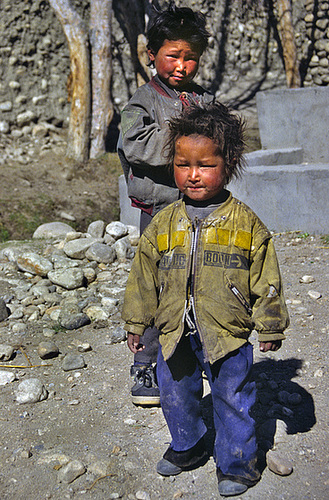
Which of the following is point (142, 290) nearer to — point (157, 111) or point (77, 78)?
point (157, 111)

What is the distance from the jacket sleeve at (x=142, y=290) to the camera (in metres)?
2.27

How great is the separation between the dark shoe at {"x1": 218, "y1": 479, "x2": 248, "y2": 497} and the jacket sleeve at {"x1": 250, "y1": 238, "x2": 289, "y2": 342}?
601 millimetres

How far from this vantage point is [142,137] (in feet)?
Answer: 8.75

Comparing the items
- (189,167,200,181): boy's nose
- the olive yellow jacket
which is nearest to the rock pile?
the olive yellow jacket

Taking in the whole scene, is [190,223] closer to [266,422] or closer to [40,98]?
[266,422]

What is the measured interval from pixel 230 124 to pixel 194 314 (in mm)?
741

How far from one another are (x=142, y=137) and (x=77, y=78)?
6099 millimetres

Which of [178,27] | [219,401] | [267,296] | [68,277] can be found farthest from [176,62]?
[68,277]

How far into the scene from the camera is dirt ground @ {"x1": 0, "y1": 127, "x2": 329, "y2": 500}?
7.57 feet

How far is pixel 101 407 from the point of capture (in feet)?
9.80

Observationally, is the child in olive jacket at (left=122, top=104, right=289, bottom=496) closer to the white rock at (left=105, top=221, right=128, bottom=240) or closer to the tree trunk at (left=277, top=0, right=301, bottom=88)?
the white rock at (left=105, top=221, right=128, bottom=240)

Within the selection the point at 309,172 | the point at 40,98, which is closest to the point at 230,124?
the point at 309,172

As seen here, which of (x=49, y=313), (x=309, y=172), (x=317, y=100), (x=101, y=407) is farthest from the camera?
(x=317, y=100)

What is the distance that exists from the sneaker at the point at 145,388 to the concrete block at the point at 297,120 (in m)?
4.23
